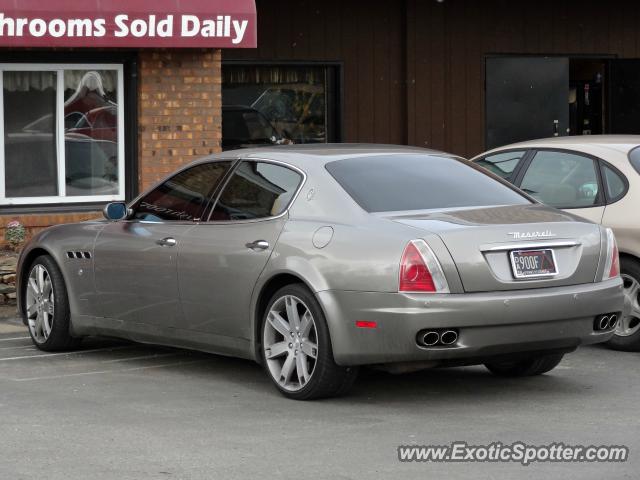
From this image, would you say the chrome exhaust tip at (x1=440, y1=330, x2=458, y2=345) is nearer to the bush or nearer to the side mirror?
the side mirror

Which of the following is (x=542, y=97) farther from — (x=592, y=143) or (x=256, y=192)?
(x=256, y=192)

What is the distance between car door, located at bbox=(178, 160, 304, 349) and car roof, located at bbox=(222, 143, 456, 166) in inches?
2.8

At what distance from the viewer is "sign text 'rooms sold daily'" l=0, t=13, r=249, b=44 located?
13156 millimetres

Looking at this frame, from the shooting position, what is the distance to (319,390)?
7.80 m

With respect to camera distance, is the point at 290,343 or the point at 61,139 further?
the point at 61,139

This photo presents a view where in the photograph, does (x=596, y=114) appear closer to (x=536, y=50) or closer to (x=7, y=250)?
(x=536, y=50)

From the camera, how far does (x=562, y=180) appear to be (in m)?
10.5

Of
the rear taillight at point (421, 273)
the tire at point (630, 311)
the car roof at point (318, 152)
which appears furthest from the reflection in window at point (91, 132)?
the rear taillight at point (421, 273)

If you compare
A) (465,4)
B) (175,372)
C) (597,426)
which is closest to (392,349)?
(597,426)

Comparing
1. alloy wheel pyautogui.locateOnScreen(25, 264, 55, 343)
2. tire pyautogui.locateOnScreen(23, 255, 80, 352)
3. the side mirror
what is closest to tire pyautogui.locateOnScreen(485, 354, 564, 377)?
the side mirror

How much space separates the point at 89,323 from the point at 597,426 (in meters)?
3.86

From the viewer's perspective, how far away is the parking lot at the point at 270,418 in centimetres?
629

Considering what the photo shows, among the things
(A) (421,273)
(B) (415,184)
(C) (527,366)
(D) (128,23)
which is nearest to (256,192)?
(B) (415,184)

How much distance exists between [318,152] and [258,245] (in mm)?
774
